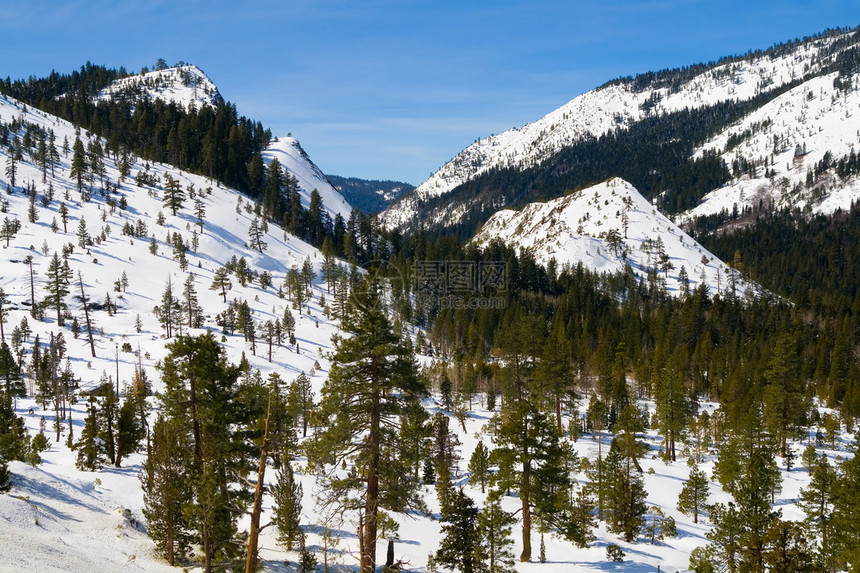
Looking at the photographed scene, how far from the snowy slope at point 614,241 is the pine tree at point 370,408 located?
5322 inches

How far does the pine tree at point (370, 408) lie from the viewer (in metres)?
19.1

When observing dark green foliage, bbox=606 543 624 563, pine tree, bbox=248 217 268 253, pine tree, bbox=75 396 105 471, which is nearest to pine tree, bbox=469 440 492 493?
dark green foliage, bbox=606 543 624 563

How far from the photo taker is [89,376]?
209ft

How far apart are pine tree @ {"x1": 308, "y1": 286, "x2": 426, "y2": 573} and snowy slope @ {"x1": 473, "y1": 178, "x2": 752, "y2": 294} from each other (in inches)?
5322

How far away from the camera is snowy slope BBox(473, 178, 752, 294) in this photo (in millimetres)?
150000

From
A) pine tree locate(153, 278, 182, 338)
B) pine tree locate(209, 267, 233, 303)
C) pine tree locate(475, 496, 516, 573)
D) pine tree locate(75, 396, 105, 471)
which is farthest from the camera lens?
pine tree locate(209, 267, 233, 303)

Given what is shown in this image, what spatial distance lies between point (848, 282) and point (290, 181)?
7593 inches

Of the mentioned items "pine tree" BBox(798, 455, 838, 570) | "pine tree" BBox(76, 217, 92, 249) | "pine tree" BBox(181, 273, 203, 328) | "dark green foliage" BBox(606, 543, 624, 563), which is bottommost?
"dark green foliage" BBox(606, 543, 624, 563)

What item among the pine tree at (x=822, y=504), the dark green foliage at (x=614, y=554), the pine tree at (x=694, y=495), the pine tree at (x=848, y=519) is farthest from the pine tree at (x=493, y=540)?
the pine tree at (x=694, y=495)

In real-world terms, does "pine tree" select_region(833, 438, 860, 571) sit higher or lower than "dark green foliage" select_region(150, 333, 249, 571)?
lower

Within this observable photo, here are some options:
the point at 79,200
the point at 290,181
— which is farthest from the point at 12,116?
the point at 290,181

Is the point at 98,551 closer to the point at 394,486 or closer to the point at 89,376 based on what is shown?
the point at 394,486

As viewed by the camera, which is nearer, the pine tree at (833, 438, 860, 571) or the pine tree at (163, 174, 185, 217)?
the pine tree at (833, 438, 860, 571)

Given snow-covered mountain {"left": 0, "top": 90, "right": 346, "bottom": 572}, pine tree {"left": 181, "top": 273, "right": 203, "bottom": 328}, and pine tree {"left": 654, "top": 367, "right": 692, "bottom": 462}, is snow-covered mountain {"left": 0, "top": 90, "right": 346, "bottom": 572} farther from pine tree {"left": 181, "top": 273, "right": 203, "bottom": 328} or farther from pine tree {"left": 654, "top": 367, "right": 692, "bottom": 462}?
pine tree {"left": 654, "top": 367, "right": 692, "bottom": 462}
